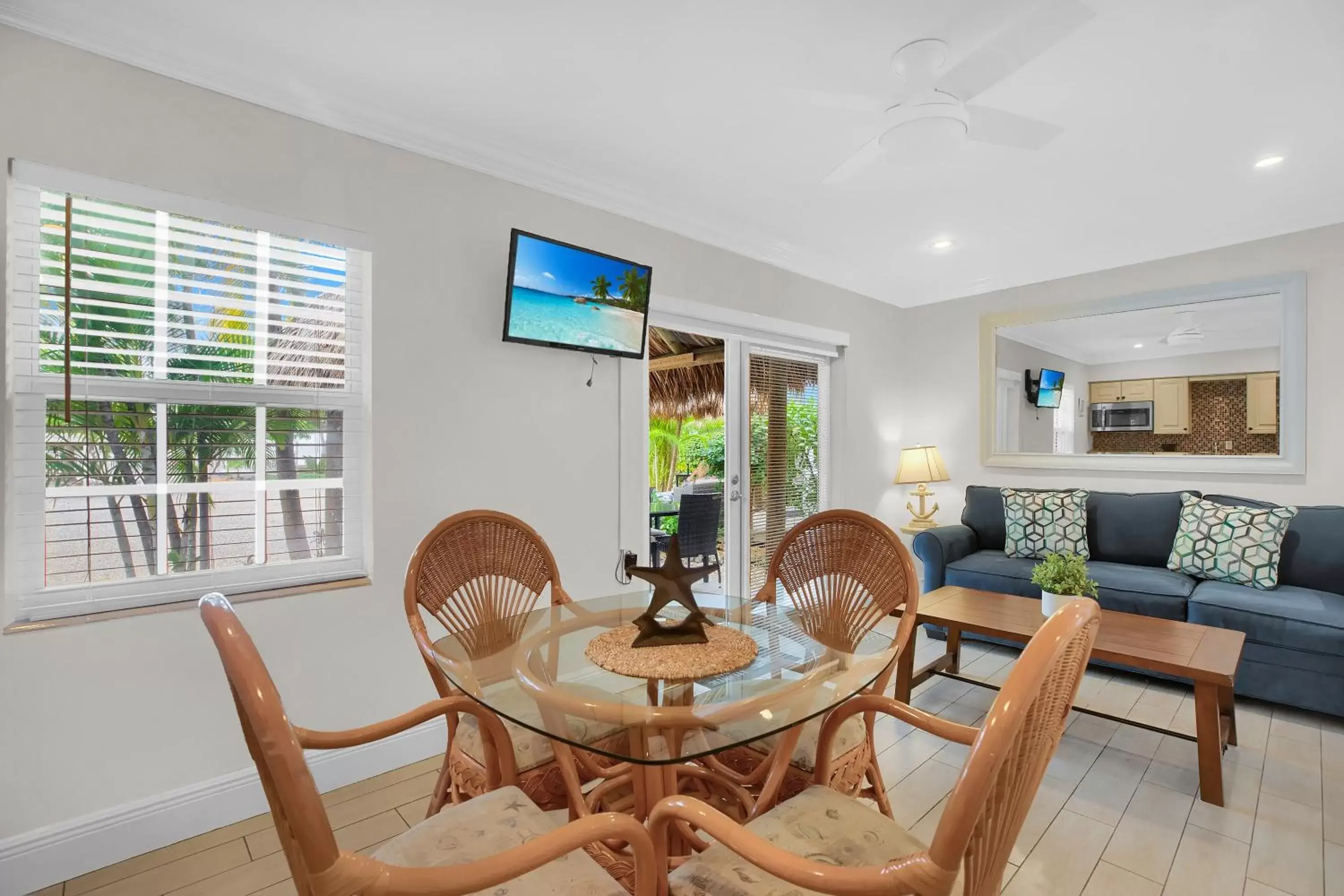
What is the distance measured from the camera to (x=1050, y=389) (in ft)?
14.6

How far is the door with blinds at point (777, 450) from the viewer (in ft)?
13.0

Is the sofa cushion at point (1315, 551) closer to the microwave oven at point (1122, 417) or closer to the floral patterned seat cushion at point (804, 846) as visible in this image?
the microwave oven at point (1122, 417)

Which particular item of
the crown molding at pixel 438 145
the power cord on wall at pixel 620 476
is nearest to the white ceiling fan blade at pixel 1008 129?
the crown molding at pixel 438 145

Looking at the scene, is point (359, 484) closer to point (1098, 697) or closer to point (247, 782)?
point (247, 782)

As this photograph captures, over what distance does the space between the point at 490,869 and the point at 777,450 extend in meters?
3.46

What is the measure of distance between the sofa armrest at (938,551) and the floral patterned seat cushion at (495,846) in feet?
10.7

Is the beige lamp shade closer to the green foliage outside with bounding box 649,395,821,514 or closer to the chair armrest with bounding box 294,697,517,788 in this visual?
the green foliage outside with bounding box 649,395,821,514

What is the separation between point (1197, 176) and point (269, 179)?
3922mm

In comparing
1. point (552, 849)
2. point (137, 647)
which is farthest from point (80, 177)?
point (552, 849)

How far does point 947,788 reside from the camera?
2.27m

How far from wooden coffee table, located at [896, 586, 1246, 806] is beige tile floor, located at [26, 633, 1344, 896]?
0.50ft

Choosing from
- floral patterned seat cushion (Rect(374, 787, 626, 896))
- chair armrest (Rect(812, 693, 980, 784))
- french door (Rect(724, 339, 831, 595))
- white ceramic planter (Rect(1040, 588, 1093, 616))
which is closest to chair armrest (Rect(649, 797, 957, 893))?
floral patterned seat cushion (Rect(374, 787, 626, 896))

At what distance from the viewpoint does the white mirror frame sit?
3.48 metres

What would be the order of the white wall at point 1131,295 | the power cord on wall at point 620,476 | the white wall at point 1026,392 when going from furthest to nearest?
the white wall at point 1026,392 < the white wall at point 1131,295 < the power cord on wall at point 620,476
